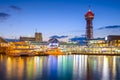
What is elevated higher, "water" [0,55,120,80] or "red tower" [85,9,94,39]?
"red tower" [85,9,94,39]

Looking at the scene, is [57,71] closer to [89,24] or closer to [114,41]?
[114,41]

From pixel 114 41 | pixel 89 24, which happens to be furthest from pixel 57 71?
pixel 89 24

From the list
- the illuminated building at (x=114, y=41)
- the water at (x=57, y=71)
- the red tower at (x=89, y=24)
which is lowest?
the water at (x=57, y=71)

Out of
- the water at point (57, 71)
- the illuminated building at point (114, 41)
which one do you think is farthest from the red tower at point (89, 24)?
the water at point (57, 71)

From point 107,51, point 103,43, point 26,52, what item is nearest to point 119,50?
point 107,51

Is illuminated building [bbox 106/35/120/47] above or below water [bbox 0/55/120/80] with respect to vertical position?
above

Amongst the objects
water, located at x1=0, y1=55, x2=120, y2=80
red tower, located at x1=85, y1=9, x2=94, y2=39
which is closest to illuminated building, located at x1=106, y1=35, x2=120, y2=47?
red tower, located at x1=85, y1=9, x2=94, y2=39

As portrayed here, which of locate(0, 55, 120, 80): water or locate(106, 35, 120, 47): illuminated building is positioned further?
locate(106, 35, 120, 47): illuminated building

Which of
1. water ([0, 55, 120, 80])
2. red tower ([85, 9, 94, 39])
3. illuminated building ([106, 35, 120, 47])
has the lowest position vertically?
water ([0, 55, 120, 80])

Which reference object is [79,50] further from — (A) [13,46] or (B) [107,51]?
(A) [13,46]

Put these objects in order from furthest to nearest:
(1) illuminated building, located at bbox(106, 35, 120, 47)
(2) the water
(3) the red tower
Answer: (3) the red tower < (1) illuminated building, located at bbox(106, 35, 120, 47) < (2) the water

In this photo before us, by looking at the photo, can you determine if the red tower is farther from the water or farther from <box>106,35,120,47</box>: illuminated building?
the water

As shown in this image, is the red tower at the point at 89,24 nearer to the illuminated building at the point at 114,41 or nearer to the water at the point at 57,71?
the illuminated building at the point at 114,41

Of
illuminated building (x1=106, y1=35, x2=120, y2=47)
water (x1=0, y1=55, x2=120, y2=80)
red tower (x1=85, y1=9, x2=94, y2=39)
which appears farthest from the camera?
red tower (x1=85, y1=9, x2=94, y2=39)
